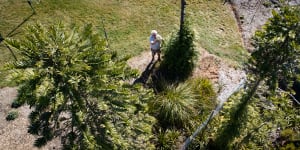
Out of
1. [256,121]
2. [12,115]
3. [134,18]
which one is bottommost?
[12,115]

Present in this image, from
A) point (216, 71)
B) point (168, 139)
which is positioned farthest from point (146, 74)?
point (168, 139)

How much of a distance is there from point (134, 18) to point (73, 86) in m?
8.26

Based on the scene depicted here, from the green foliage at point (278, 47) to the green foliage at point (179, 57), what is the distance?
4047mm

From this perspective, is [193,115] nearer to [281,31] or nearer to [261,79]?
[261,79]

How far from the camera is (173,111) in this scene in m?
9.69

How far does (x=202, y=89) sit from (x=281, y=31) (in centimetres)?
503

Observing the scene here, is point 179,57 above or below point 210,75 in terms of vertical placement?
above

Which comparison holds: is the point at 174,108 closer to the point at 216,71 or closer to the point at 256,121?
the point at 256,121

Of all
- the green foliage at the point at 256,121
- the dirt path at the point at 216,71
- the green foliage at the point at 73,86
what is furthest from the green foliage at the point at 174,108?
the green foliage at the point at 73,86

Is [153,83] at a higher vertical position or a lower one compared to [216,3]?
lower

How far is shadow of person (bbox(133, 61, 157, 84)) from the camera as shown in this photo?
437 inches

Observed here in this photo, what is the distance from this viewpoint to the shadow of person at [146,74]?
1109 cm

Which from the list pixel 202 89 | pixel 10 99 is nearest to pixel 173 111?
pixel 202 89

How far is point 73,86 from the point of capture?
18.7 ft
